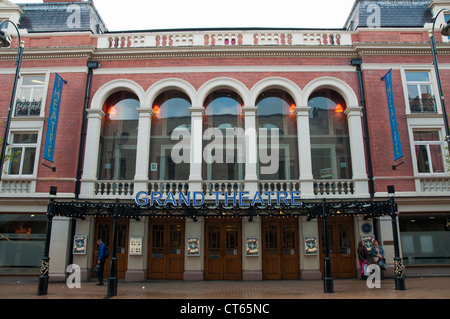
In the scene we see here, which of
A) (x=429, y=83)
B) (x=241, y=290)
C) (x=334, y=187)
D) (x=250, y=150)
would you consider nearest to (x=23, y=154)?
(x=250, y=150)

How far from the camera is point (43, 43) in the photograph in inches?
645

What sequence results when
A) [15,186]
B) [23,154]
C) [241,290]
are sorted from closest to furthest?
[241,290] → [15,186] → [23,154]

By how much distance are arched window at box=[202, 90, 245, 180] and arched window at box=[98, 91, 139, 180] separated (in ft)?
11.8

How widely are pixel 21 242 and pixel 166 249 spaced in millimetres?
6497

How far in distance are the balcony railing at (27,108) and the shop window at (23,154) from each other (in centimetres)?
98

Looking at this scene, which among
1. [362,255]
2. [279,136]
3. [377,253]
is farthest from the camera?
[279,136]

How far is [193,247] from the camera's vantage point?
14.3 meters

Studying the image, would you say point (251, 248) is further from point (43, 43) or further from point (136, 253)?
point (43, 43)

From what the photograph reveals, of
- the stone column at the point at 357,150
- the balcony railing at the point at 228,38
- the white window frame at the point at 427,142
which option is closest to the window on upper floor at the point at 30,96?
the balcony railing at the point at 228,38

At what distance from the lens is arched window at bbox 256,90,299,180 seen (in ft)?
51.2

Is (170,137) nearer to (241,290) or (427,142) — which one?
(241,290)

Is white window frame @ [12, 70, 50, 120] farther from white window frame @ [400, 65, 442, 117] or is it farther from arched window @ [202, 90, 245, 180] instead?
white window frame @ [400, 65, 442, 117]

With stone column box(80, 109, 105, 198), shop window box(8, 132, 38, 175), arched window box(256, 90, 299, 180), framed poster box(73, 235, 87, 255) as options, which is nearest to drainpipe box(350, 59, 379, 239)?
arched window box(256, 90, 299, 180)

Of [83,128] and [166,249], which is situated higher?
[83,128]
